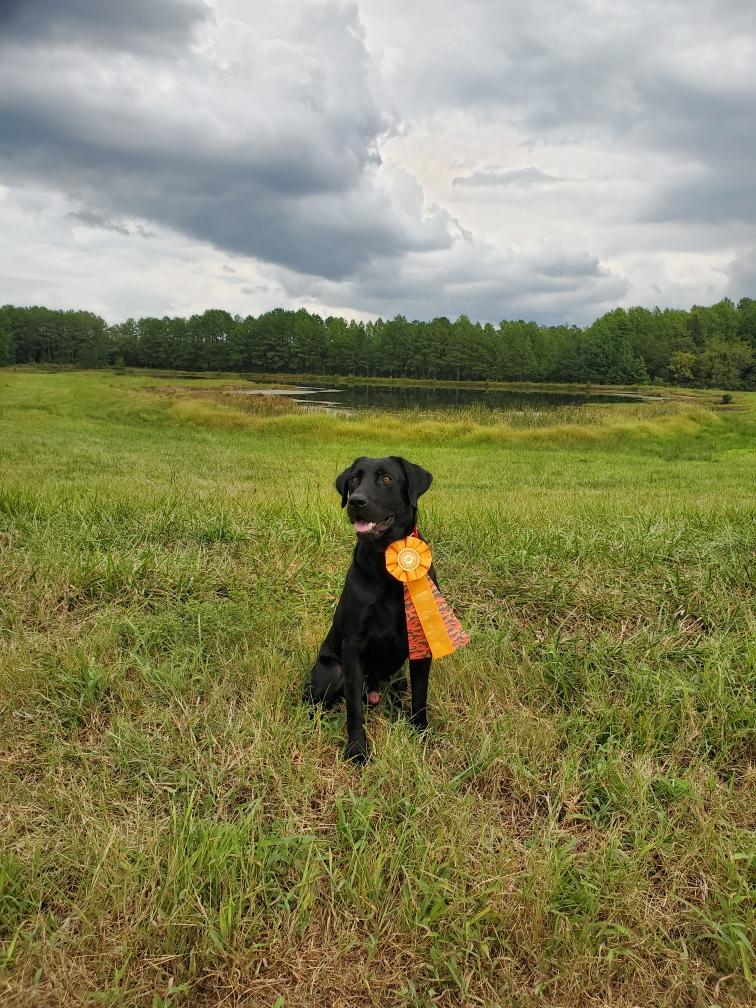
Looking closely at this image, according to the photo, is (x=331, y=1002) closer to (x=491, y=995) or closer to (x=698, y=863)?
(x=491, y=995)

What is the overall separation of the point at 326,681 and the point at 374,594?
67 centimetres

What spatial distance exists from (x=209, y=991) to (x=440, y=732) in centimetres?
167

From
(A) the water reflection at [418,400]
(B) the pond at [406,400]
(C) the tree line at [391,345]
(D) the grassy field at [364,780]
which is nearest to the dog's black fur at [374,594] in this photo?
(D) the grassy field at [364,780]

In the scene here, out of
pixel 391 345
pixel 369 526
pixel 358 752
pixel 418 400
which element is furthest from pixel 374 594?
pixel 391 345

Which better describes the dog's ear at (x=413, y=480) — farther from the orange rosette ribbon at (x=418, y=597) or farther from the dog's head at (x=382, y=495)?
the orange rosette ribbon at (x=418, y=597)

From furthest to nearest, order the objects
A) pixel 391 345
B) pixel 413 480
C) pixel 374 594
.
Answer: pixel 391 345, pixel 413 480, pixel 374 594

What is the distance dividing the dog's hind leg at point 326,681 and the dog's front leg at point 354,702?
28 cm

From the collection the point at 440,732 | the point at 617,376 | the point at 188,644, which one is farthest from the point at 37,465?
the point at 617,376

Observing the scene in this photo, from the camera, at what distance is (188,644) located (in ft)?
13.7

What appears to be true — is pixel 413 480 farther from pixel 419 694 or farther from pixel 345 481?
pixel 419 694

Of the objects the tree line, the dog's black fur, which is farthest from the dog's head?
the tree line

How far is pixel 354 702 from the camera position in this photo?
3.23 metres

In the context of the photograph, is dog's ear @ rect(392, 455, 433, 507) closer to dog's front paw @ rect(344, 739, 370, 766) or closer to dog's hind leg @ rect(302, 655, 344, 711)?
dog's hind leg @ rect(302, 655, 344, 711)

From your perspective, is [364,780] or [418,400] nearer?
[364,780]
